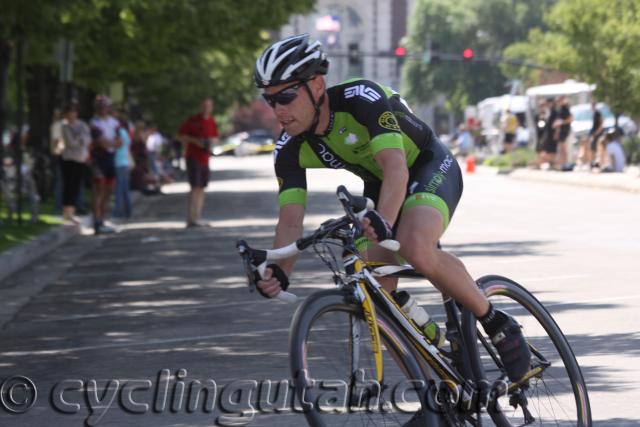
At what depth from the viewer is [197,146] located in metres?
22.9

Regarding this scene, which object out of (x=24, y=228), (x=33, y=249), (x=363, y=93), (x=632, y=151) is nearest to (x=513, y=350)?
(x=363, y=93)

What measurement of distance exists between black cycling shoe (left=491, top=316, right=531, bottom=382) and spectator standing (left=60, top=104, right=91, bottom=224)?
17177mm

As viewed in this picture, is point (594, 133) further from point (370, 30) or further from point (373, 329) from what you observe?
point (370, 30)

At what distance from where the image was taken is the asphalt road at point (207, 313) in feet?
25.8

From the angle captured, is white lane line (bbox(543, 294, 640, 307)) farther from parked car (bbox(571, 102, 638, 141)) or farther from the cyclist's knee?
parked car (bbox(571, 102, 638, 141))

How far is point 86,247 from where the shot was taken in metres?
20.1

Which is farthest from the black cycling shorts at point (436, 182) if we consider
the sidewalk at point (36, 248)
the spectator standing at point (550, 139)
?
the spectator standing at point (550, 139)

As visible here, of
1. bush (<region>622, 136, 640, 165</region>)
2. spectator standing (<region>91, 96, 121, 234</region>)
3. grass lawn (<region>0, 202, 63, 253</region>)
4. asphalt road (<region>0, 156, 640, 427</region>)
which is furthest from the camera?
bush (<region>622, 136, 640, 165</region>)

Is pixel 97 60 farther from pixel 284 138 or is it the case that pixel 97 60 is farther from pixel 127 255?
pixel 284 138

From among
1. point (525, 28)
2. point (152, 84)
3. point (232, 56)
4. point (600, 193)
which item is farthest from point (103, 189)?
point (525, 28)

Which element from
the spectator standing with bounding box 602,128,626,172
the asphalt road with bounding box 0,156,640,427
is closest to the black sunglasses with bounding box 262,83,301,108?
the asphalt road with bounding box 0,156,640,427

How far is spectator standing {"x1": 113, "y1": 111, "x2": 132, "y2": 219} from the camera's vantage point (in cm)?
2494

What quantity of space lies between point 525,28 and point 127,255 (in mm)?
91949

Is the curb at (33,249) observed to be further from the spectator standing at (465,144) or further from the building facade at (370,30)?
the building facade at (370,30)
